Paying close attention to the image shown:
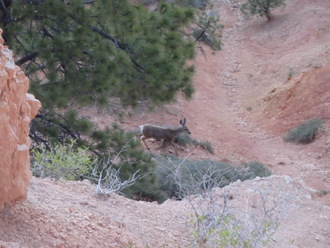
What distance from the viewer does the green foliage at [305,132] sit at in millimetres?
15866

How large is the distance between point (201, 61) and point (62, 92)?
16.7 metres

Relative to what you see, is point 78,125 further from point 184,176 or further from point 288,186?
point 288,186

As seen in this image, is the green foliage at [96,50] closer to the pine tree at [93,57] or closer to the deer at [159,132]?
the pine tree at [93,57]

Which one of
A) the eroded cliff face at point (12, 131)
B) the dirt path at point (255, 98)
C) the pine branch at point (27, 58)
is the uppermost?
the eroded cliff face at point (12, 131)

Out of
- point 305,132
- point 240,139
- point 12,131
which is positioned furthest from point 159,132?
point 12,131

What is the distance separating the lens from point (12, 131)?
10.6ft

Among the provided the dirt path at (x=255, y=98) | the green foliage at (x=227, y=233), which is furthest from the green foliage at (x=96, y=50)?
the green foliage at (x=227, y=233)

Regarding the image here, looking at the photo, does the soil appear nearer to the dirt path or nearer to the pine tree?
A: the dirt path

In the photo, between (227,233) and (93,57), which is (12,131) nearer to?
(227,233)

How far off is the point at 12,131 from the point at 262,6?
26.9m

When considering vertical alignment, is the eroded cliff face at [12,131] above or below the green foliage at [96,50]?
above

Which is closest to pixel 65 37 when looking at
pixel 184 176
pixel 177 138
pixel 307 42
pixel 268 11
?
pixel 184 176

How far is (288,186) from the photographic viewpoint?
8125 mm

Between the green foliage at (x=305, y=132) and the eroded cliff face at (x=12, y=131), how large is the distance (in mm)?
13343
